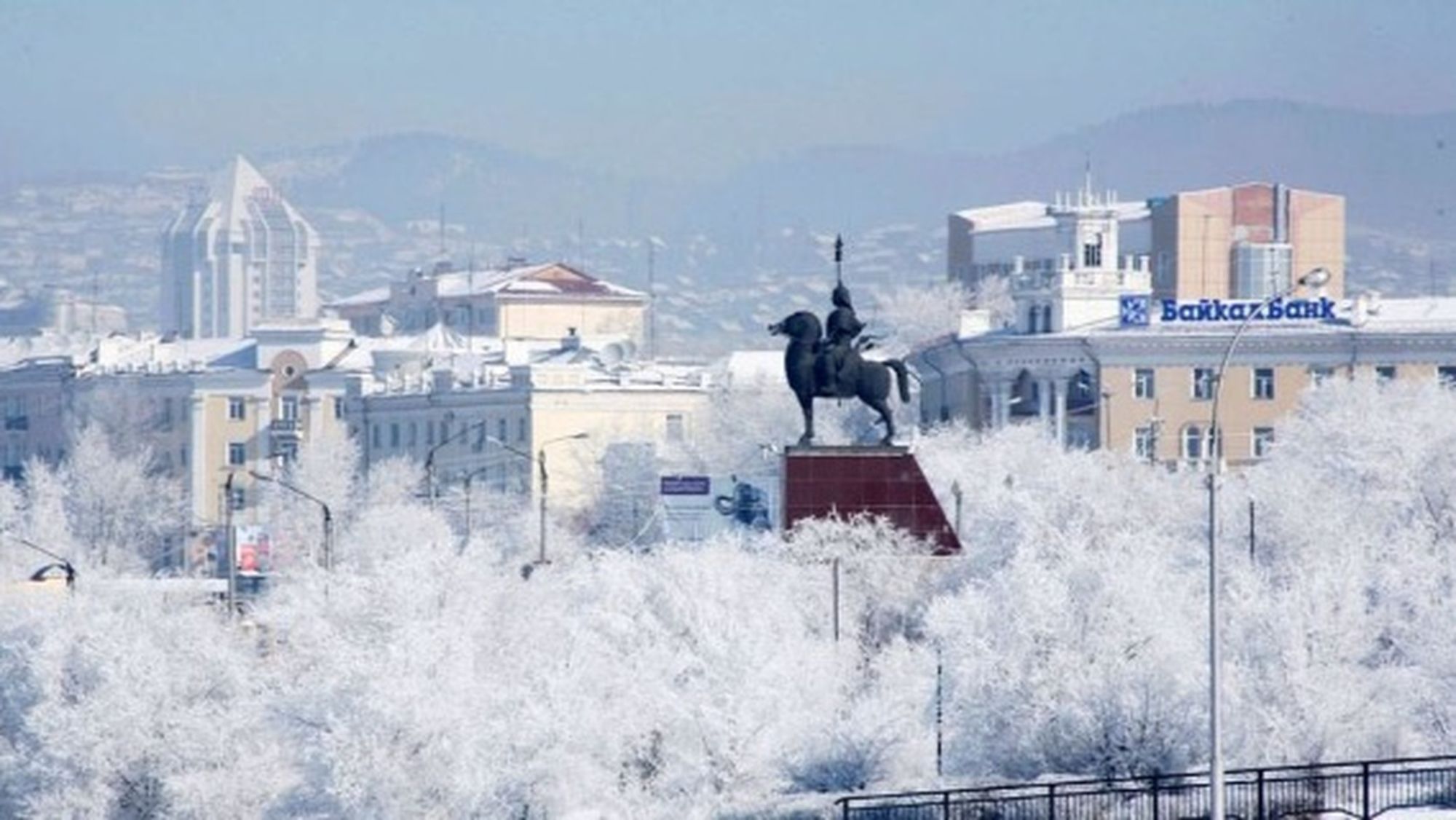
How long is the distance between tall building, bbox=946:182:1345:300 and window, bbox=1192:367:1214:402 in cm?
2335

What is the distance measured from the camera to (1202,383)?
456 feet

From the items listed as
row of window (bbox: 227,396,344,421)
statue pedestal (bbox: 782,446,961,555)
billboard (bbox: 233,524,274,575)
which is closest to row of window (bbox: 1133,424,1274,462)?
billboard (bbox: 233,524,274,575)

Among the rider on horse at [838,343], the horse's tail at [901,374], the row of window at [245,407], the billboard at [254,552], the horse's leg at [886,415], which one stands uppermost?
the rider on horse at [838,343]

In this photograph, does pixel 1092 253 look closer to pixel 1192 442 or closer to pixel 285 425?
pixel 1192 442

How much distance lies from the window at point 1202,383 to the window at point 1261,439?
5.12 feet

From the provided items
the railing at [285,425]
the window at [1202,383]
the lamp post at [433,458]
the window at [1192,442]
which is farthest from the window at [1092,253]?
the railing at [285,425]

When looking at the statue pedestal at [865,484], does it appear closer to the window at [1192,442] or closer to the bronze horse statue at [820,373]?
the bronze horse statue at [820,373]

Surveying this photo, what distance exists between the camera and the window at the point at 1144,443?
137000 mm

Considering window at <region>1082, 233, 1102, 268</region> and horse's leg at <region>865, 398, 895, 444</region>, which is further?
window at <region>1082, 233, 1102, 268</region>

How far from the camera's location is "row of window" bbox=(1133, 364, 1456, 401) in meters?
137

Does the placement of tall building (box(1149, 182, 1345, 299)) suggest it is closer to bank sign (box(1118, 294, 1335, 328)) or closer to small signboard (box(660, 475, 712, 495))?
bank sign (box(1118, 294, 1335, 328))

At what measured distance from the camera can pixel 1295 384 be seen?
138m

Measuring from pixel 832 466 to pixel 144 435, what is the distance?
11219cm

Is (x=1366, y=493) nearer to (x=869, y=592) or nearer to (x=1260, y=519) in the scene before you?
(x=1260, y=519)
